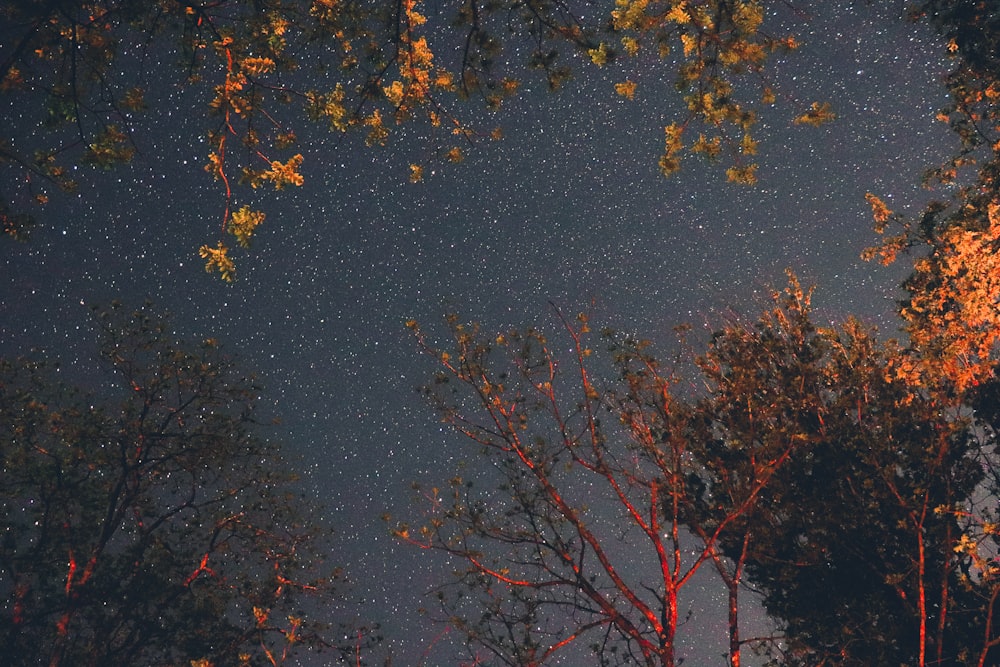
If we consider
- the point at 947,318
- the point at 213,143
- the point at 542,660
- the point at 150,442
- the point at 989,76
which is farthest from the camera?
the point at 150,442

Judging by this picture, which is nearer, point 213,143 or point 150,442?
point 213,143

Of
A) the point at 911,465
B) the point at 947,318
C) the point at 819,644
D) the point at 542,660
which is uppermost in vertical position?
the point at 947,318

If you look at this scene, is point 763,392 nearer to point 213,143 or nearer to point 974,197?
point 974,197

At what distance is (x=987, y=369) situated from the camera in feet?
29.8

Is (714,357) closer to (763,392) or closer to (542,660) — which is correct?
(763,392)

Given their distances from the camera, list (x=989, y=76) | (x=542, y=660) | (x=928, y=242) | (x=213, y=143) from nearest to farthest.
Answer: (x=213, y=143)
(x=542, y=660)
(x=989, y=76)
(x=928, y=242)

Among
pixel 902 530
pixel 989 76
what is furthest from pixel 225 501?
pixel 989 76

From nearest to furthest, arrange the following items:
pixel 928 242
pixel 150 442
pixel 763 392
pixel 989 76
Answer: pixel 989 76, pixel 928 242, pixel 763 392, pixel 150 442

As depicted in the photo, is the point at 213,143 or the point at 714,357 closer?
the point at 213,143

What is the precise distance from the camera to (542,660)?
6.92m

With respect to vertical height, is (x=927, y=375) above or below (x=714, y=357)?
below

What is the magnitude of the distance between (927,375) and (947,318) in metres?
1.04

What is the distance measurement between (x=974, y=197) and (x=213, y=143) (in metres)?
11.3

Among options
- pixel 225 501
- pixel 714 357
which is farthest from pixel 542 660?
pixel 225 501
